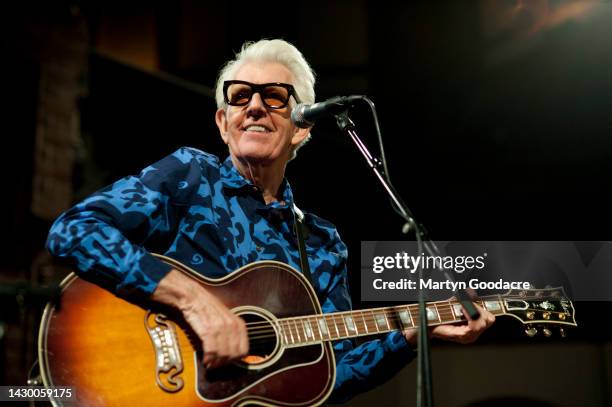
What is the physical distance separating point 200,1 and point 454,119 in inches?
85.5

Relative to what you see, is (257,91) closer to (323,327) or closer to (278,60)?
(278,60)

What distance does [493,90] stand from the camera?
4410 mm

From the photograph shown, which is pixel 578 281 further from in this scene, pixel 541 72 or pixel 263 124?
pixel 263 124

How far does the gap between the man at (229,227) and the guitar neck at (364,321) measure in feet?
0.18

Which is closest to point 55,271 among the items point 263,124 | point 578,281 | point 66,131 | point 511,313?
point 66,131

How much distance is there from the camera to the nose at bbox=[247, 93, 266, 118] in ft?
8.05

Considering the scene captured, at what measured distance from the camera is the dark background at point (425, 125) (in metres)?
3.70

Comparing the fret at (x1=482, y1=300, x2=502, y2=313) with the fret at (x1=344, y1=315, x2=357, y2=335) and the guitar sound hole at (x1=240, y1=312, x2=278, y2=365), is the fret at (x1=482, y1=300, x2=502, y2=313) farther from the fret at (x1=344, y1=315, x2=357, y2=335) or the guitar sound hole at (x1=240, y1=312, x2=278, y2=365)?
the guitar sound hole at (x1=240, y1=312, x2=278, y2=365)

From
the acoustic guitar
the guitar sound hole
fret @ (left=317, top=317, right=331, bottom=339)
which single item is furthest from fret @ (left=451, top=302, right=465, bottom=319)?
the guitar sound hole

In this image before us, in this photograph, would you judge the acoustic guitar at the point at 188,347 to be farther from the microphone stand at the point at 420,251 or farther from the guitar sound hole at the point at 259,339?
the microphone stand at the point at 420,251

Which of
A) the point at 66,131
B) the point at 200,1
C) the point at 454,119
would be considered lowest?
the point at 66,131

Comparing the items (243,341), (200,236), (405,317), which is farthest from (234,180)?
(405,317)

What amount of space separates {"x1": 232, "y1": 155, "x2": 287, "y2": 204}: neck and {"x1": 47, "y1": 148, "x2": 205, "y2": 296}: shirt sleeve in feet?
1.07

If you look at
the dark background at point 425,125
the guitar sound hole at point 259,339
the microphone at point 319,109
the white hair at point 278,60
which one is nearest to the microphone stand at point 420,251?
the microphone at point 319,109
